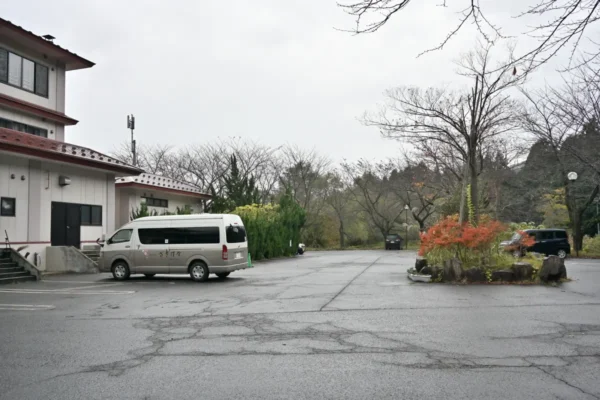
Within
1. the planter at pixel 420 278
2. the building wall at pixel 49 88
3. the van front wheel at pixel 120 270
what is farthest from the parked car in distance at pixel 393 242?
the van front wheel at pixel 120 270

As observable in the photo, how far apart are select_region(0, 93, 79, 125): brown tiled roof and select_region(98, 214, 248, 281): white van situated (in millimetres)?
8011

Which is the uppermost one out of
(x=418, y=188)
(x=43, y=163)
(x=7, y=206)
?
(x=418, y=188)

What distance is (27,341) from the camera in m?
7.89

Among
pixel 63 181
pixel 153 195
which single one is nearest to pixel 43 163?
pixel 63 181

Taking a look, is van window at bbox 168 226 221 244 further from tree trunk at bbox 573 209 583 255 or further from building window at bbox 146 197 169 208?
tree trunk at bbox 573 209 583 255

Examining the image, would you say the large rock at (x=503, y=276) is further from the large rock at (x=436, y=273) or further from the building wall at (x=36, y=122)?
the building wall at (x=36, y=122)

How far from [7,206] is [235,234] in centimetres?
855

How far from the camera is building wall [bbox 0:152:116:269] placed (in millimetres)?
19000

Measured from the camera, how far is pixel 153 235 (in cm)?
1769

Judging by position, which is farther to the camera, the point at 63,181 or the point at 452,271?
the point at 63,181

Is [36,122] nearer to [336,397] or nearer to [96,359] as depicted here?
[96,359]

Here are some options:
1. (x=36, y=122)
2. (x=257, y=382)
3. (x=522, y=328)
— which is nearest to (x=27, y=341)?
(x=257, y=382)

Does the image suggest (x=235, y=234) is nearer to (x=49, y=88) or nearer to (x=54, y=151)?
(x=54, y=151)

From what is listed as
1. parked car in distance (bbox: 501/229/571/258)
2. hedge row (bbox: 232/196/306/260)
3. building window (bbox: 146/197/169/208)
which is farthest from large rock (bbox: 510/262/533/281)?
building window (bbox: 146/197/169/208)
